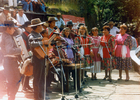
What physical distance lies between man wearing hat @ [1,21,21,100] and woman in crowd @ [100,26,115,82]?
3.97 m

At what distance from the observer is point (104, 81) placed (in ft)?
25.3

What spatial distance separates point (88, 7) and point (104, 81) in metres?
7.36

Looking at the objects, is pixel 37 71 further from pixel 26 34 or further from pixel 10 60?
pixel 26 34

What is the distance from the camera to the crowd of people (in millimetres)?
4457

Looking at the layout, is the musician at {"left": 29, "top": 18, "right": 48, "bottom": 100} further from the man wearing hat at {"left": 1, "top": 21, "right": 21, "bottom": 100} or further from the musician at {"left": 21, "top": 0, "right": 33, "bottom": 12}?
the musician at {"left": 21, "top": 0, "right": 33, "bottom": 12}

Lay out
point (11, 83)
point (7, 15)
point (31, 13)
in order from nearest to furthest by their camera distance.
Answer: point (11, 83) < point (7, 15) < point (31, 13)

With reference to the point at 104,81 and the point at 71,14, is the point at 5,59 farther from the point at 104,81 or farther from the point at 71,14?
the point at 71,14

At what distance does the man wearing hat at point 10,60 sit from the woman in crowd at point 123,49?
4.34 m

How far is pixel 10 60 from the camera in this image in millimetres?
4453

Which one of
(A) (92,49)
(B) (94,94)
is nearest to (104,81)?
(A) (92,49)

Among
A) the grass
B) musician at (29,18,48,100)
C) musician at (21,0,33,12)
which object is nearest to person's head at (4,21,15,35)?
musician at (29,18,48,100)

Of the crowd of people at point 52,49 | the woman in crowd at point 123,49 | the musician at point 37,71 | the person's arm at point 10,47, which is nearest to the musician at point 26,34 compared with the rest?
the crowd of people at point 52,49

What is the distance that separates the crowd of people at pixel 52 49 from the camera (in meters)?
4.46

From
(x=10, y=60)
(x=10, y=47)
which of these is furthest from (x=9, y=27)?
(x=10, y=60)
